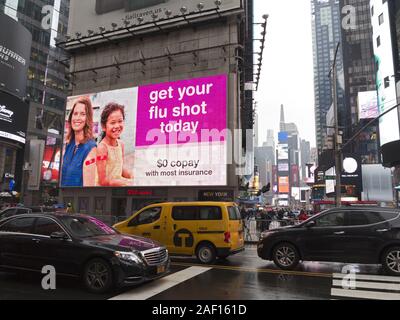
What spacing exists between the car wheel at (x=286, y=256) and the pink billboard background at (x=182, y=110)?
15.5 meters

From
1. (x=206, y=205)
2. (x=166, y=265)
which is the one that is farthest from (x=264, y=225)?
(x=166, y=265)

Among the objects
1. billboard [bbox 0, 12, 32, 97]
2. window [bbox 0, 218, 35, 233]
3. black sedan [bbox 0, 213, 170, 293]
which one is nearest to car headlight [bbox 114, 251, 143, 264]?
black sedan [bbox 0, 213, 170, 293]

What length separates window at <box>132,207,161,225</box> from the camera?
12938 millimetres

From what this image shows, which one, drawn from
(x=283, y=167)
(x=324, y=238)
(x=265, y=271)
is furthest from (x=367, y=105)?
(x=283, y=167)

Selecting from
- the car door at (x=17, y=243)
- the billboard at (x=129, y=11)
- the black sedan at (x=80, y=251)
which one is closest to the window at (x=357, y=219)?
the black sedan at (x=80, y=251)

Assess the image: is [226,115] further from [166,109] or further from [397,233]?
[397,233]

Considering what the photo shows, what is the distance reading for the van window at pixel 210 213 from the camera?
12.2 m

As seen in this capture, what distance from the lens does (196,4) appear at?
95.3ft

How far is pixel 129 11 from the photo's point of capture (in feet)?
105

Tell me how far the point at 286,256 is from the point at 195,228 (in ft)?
10.2

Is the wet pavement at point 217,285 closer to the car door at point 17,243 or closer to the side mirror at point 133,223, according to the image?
the car door at point 17,243

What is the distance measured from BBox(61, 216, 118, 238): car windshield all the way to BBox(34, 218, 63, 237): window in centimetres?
20

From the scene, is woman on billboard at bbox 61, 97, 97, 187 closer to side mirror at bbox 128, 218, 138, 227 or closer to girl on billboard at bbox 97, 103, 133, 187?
girl on billboard at bbox 97, 103, 133, 187
